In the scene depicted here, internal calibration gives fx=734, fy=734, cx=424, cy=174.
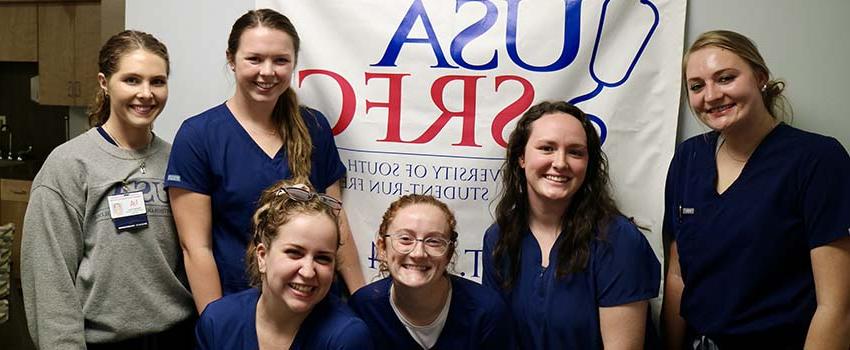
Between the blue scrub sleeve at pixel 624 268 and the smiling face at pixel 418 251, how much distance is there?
13.5 inches

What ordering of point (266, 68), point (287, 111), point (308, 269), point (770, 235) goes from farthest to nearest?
point (287, 111) → point (266, 68) → point (770, 235) → point (308, 269)

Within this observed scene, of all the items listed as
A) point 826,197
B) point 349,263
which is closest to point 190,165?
point 349,263

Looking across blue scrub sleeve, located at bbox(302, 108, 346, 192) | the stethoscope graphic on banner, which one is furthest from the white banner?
blue scrub sleeve, located at bbox(302, 108, 346, 192)

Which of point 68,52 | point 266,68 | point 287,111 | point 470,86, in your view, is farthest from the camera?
point 68,52

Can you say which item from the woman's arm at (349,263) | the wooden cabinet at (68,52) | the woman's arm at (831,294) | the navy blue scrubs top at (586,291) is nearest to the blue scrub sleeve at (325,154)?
the woman's arm at (349,263)

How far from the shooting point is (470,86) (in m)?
1.96

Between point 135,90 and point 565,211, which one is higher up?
point 135,90

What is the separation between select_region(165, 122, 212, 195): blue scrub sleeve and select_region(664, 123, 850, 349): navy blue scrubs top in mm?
1123

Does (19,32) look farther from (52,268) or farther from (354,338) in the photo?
(354,338)

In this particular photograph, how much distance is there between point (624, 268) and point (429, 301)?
1.40 feet

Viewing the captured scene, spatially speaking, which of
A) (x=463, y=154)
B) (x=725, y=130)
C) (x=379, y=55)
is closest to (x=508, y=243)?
(x=463, y=154)

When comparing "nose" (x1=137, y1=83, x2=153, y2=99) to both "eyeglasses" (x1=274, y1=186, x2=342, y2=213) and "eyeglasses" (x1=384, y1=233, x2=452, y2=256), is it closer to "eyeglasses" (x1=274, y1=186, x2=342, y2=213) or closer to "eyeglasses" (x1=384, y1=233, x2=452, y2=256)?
"eyeglasses" (x1=274, y1=186, x2=342, y2=213)

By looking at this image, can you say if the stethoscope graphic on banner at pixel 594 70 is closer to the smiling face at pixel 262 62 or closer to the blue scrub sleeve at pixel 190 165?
the smiling face at pixel 262 62

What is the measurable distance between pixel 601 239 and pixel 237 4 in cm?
127
